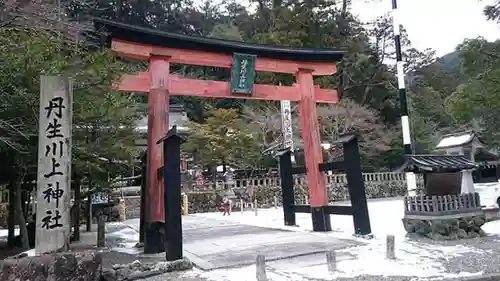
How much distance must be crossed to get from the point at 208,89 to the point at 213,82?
244mm

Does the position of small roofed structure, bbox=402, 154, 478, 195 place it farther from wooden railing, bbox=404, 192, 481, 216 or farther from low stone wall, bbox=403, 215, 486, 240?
low stone wall, bbox=403, 215, 486, 240

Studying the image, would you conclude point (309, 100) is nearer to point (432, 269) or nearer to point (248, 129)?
point (432, 269)

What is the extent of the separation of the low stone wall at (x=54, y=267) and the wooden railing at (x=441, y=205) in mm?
6965

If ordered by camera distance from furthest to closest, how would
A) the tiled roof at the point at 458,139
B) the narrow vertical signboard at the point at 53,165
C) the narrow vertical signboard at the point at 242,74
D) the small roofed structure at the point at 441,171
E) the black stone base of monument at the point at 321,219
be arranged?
the tiled roof at the point at 458,139
the black stone base of monument at the point at 321,219
the narrow vertical signboard at the point at 242,74
the small roofed structure at the point at 441,171
the narrow vertical signboard at the point at 53,165

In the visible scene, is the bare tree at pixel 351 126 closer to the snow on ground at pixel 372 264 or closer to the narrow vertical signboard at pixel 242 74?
the narrow vertical signboard at pixel 242 74

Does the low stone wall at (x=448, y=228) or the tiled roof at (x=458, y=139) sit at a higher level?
the tiled roof at (x=458, y=139)

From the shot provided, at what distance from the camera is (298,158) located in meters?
26.9

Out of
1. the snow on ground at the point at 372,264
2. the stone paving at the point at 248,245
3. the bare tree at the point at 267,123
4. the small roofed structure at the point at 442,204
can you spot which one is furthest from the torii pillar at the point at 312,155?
the bare tree at the point at 267,123

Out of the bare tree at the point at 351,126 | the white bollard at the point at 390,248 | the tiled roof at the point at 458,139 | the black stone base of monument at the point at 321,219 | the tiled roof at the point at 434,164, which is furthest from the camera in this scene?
the bare tree at the point at 351,126

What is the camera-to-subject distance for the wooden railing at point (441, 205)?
9078 millimetres

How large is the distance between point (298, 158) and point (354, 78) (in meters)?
9.27

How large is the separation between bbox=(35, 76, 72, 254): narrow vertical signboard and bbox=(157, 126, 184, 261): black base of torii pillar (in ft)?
5.31

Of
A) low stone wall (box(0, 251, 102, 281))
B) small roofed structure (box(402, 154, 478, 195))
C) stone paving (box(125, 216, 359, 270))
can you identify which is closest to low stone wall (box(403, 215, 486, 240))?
small roofed structure (box(402, 154, 478, 195))

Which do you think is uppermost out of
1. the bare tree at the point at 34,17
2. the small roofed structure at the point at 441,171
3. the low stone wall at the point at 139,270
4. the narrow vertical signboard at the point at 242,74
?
the narrow vertical signboard at the point at 242,74
